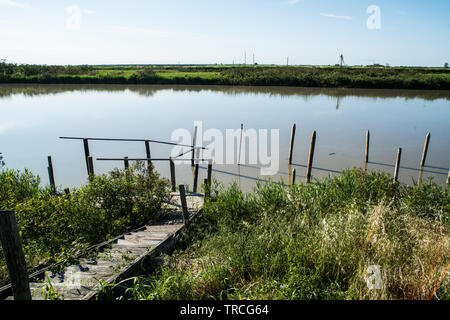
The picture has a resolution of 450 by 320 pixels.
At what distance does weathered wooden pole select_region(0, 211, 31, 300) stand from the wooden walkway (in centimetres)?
29

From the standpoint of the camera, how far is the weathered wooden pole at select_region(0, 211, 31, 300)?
2.51m

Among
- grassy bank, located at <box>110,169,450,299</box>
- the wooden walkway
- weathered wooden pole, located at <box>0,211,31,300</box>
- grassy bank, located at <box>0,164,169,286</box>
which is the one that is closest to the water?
grassy bank, located at <box>0,164,169,286</box>

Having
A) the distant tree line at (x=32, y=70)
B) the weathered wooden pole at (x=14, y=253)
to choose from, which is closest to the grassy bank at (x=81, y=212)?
the weathered wooden pole at (x=14, y=253)

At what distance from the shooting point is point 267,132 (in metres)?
17.8

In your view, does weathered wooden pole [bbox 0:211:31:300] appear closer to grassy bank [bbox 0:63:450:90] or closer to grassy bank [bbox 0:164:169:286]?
grassy bank [bbox 0:164:169:286]

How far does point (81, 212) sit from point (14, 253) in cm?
298

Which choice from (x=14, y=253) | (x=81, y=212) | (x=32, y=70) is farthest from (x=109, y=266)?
(x=32, y=70)

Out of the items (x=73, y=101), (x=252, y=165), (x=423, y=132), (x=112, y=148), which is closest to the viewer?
(x=252, y=165)

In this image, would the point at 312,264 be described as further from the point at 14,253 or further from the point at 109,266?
the point at 14,253

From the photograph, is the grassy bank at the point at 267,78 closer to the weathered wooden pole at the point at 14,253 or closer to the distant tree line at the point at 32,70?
the distant tree line at the point at 32,70
